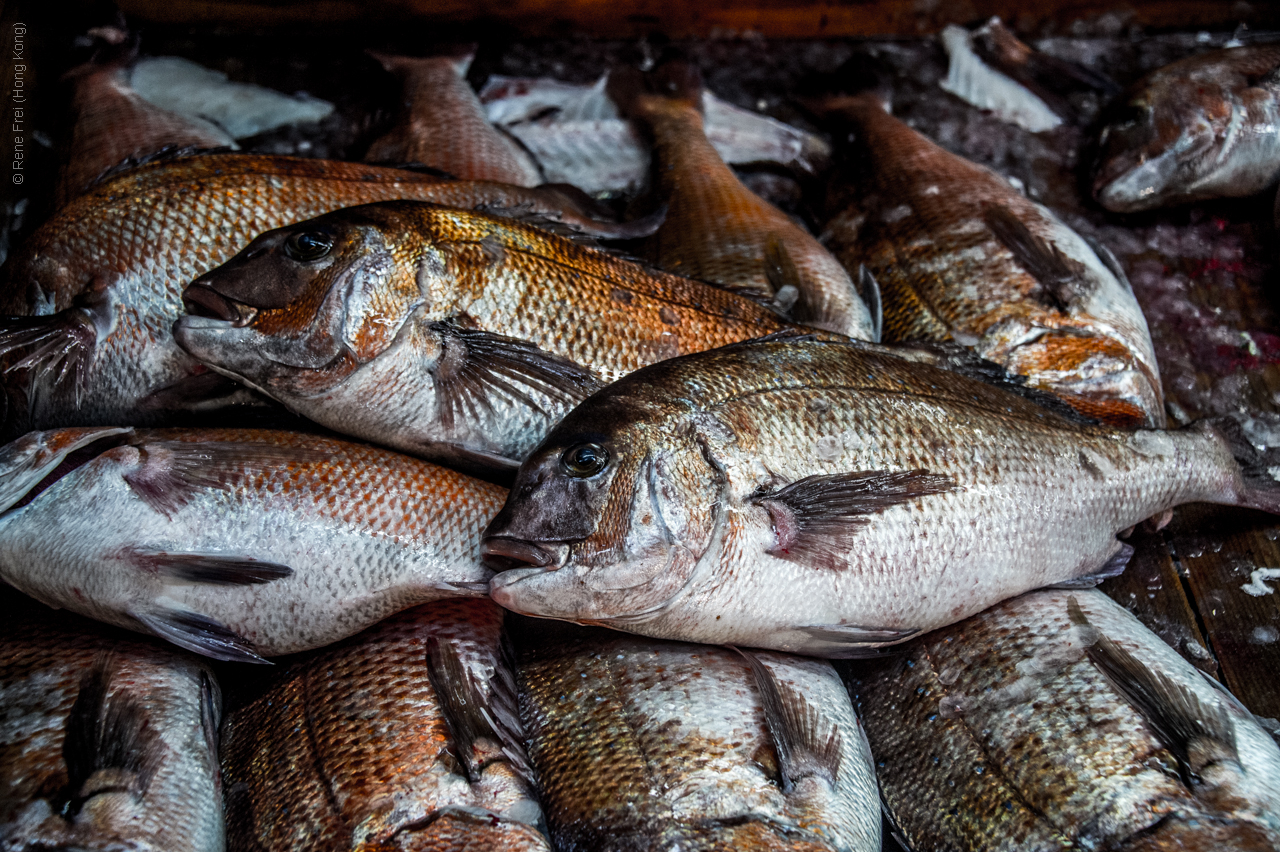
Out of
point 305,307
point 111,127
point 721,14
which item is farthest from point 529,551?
point 721,14

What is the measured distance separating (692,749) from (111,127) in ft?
9.12

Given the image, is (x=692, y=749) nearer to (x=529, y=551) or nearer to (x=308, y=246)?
(x=529, y=551)

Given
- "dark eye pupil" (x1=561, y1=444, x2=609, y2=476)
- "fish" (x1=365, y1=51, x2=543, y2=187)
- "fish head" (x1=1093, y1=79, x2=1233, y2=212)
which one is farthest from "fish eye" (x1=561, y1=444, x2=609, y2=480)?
"fish head" (x1=1093, y1=79, x2=1233, y2=212)

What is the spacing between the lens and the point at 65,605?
1.98 m

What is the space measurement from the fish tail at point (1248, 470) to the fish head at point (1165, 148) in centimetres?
131

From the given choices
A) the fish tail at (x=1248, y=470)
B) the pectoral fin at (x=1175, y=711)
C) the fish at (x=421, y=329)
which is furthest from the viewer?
the fish tail at (x=1248, y=470)

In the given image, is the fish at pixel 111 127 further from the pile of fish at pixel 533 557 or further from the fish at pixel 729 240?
the fish at pixel 729 240

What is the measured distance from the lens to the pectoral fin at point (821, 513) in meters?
1.85

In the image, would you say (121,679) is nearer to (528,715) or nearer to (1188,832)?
(528,715)

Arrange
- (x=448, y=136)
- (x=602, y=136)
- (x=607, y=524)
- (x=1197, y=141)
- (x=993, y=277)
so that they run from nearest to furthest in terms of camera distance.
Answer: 1. (x=607, y=524)
2. (x=993, y=277)
3. (x=448, y=136)
4. (x=1197, y=141)
5. (x=602, y=136)

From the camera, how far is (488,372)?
2.09m

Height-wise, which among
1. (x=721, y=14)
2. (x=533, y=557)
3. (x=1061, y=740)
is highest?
(x=721, y=14)

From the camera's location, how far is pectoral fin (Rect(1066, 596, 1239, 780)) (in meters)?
1.81

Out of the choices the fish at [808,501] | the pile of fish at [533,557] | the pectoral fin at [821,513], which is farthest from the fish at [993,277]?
the pectoral fin at [821,513]
